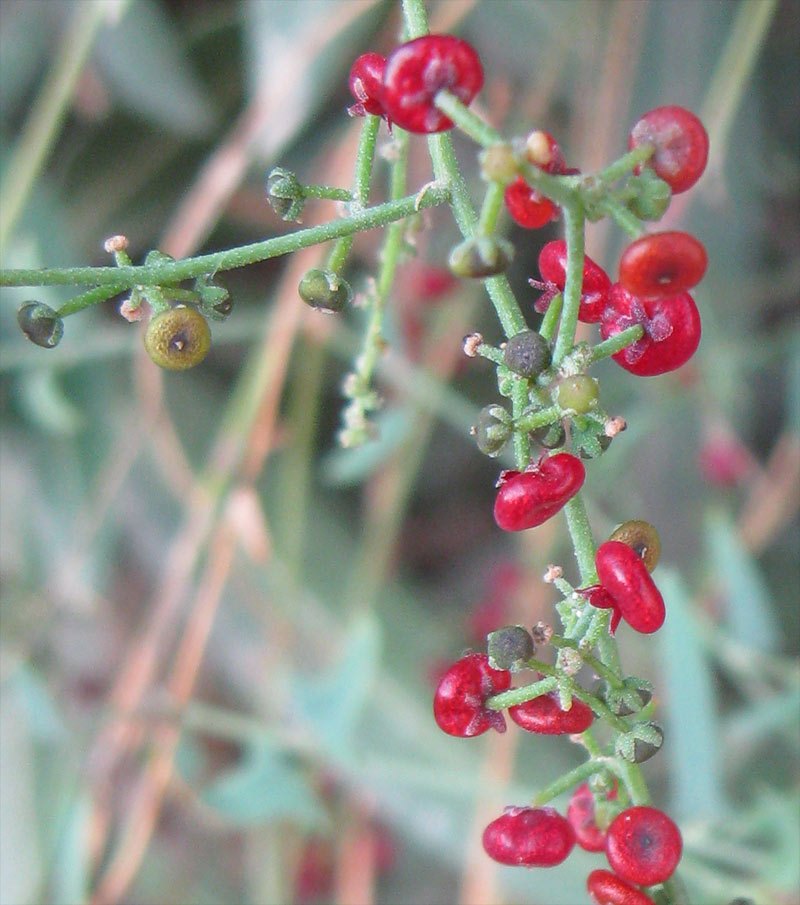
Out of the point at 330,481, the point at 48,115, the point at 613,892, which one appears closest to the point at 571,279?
the point at 613,892

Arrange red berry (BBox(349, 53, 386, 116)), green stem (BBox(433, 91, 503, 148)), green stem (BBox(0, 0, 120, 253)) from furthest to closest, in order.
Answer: green stem (BBox(0, 0, 120, 253))
red berry (BBox(349, 53, 386, 116))
green stem (BBox(433, 91, 503, 148))

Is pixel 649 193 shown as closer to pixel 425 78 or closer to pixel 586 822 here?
pixel 425 78

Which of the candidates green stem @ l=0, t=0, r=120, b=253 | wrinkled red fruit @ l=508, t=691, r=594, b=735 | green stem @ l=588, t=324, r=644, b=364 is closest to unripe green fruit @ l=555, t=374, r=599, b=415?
green stem @ l=588, t=324, r=644, b=364

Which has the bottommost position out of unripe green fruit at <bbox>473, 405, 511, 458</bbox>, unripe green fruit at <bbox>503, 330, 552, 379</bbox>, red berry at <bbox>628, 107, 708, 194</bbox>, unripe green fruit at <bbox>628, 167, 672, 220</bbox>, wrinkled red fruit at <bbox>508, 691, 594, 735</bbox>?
wrinkled red fruit at <bbox>508, 691, 594, 735</bbox>

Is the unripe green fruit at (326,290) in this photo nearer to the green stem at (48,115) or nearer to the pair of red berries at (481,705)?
the pair of red berries at (481,705)

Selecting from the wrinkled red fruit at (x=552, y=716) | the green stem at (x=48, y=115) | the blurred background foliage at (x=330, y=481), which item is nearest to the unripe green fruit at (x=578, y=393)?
the wrinkled red fruit at (x=552, y=716)

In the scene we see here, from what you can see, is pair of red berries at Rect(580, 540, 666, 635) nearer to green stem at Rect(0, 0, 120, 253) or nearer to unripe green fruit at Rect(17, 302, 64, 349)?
unripe green fruit at Rect(17, 302, 64, 349)

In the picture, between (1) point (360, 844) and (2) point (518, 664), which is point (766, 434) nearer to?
(1) point (360, 844)
